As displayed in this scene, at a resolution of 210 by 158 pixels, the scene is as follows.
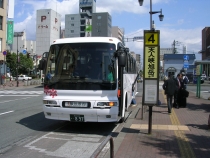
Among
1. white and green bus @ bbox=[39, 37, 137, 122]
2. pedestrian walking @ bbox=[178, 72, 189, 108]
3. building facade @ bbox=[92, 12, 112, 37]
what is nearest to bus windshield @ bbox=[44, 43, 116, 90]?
white and green bus @ bbox=[39, 37, 137, 122]

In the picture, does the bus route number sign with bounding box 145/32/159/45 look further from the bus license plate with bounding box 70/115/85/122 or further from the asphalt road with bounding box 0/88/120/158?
the asphalt road with bounding box 0/88/120/158

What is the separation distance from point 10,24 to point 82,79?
166 ft

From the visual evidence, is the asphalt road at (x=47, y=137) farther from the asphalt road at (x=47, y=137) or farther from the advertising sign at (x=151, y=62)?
the advertising sign at (x=151, y=62)

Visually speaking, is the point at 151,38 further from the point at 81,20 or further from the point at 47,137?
the point at 81,20

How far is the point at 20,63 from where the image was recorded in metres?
87.2

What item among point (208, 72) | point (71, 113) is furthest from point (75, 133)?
point (208, 72)

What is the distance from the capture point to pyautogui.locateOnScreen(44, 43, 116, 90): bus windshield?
8203 mm

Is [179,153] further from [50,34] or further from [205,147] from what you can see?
[50,34]

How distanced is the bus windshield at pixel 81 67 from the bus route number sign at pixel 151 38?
1177mm

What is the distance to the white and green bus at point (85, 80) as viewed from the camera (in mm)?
8094

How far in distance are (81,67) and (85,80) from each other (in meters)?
0.45

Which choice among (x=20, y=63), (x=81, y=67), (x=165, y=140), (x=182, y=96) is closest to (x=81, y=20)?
(x=20, y=63)

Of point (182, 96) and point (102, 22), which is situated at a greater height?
point (102, 22)

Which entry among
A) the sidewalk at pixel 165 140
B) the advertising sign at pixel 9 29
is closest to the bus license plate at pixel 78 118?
the sidewalk at pixel 165 140
